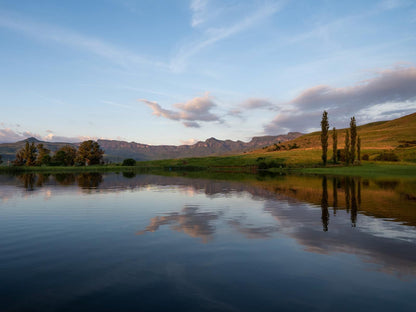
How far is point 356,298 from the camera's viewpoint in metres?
8.95

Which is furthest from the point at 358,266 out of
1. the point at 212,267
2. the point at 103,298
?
the point at 103,298

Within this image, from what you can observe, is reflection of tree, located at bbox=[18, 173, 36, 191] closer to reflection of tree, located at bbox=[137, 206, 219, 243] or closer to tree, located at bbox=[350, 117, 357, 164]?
reflection of tree, located at bbox=[137, 206, 219, 243]

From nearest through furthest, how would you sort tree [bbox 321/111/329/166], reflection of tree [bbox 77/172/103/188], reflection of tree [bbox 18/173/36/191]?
reflection of tree [bbox 18/173/36/191] < reflection of tree [bbox 77/172/103/188] < tree [bbox 321/111/329/166]

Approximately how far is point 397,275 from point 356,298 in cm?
342

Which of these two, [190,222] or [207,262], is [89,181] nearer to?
[190,222]

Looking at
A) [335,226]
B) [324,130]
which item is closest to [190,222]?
[335,226]

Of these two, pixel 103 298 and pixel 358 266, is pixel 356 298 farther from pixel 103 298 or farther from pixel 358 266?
pixel 103 298

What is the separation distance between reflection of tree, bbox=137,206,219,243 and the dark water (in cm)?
13

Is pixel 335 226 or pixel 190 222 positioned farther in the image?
pixel 190 222

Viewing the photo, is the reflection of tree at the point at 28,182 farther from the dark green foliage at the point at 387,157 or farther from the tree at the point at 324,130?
the dark green foliage at the point at 387,157

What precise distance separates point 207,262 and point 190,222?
876cm

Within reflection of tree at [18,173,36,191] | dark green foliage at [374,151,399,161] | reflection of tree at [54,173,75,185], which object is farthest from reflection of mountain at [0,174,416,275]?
dark green foliage at [374,151,399,161]

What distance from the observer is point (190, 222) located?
68.5 ft

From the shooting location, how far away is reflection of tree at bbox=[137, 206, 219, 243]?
17.8 meters
